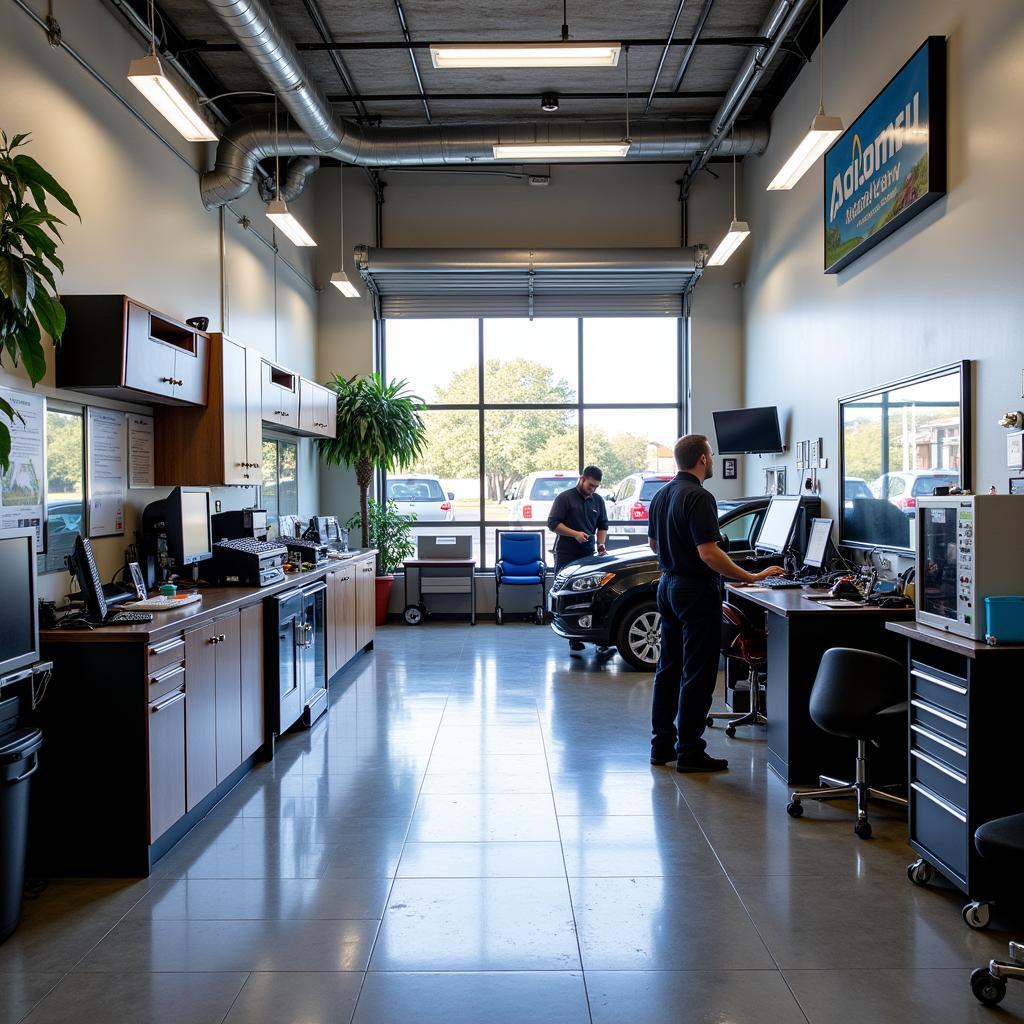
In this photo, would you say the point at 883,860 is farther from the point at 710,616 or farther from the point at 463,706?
the point at 463,706

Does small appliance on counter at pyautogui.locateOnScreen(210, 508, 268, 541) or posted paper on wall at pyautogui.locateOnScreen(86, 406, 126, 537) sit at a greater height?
posted paper on wall at pyautogui.locateOnScreen(86, 406, 126, 537)

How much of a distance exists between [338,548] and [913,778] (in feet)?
17.9

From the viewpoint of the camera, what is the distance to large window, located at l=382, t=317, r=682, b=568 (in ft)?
31.7

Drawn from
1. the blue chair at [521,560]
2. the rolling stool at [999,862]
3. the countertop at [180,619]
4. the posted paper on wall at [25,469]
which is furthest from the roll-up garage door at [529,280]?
the rolling stool at [999,862]

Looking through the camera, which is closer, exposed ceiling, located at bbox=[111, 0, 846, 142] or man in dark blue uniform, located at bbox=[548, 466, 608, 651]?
exposed ceiling, located at bbox=[111, 0, 846, 142]

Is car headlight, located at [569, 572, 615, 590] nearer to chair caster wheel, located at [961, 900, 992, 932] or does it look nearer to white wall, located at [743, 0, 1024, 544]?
white wall, located at [743, 0, 1024, 544]

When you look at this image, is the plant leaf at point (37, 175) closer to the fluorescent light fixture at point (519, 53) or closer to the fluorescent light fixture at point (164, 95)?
the fluorescent light fixture at point (164, 95)

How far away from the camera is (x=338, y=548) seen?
768cm

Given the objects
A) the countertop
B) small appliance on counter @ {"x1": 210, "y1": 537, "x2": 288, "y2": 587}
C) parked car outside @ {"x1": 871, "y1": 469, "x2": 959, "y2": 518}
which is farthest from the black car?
small appliance on counter @ {"x1": 210, "y1": 537, "x2": 288, "y2": 587}

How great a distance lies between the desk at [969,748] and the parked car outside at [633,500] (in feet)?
21.4

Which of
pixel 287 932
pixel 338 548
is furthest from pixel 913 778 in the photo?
pixel 338 548

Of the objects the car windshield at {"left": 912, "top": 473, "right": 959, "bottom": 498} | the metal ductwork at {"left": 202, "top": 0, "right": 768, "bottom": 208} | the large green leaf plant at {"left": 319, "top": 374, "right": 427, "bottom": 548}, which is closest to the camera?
the car windshield at {"left": 912, "top": 473, "right": 959, "bottom": 498}

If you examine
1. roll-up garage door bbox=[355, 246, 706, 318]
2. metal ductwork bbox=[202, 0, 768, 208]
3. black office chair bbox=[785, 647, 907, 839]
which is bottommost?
black office chair bbox=[785, 647, 907, 839]

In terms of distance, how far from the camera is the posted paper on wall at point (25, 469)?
360 cm
